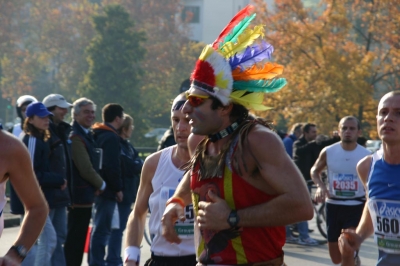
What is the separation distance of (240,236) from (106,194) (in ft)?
20.1

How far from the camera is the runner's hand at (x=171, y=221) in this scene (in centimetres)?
381

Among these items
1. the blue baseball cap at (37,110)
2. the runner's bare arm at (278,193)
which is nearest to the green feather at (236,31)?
the runner's bare arm at (278,193)

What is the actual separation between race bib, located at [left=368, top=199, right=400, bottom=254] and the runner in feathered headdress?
129 cm

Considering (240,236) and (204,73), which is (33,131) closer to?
(204,73)

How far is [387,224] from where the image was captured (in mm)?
Result: 4766

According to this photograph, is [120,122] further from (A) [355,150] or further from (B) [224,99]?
(B) [224,99]

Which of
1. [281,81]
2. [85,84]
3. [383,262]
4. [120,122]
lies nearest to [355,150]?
[120,122]

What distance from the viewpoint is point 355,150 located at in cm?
1034

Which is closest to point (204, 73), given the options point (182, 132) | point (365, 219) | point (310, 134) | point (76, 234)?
point (182, 132)

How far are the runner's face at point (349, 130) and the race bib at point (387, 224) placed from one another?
17.6 feet

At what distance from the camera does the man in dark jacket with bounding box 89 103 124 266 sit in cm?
947

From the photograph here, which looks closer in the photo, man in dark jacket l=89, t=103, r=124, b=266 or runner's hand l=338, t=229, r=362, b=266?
runner's hand l=338, t=229, r=362, b=266

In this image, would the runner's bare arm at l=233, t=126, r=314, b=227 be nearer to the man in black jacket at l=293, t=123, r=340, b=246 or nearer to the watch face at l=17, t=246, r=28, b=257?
the watch face at l=17, t=246, r=28, b=257

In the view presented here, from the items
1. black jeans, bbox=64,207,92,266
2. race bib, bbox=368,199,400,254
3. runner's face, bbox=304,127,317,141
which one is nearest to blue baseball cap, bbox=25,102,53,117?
black jeans, bbox=64,207,92,266
